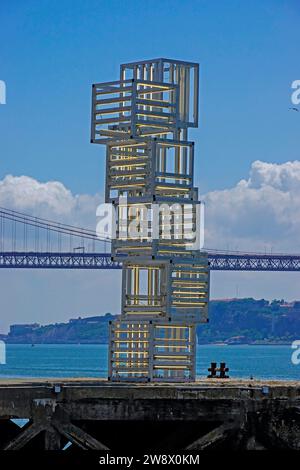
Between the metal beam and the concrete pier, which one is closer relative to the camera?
the concrete pier

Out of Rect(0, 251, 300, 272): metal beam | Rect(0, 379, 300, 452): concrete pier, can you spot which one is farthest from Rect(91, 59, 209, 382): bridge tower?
Rect(0, 251, 300, 272): metal beam

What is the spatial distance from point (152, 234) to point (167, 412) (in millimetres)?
4541

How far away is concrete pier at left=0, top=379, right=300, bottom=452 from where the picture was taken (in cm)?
2339

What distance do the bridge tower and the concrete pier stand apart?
10.3 feet

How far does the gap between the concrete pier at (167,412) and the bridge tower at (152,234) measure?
315 centimetres

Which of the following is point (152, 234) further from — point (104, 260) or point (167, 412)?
point (104, 260)

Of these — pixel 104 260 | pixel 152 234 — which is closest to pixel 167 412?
pixel 152 234

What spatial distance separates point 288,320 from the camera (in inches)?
7461

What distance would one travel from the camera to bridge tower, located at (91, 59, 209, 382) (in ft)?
88.9

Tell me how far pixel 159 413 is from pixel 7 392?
2.29 m

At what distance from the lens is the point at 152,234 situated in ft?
89.4

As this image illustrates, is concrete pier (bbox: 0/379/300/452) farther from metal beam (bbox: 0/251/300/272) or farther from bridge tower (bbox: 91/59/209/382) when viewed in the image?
metal beam (bbox: 0/251/300/272)

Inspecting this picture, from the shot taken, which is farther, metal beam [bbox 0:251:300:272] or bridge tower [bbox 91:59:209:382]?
metal beam [bbox 0:251:300:272]

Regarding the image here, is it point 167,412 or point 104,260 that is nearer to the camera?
point 167,412
